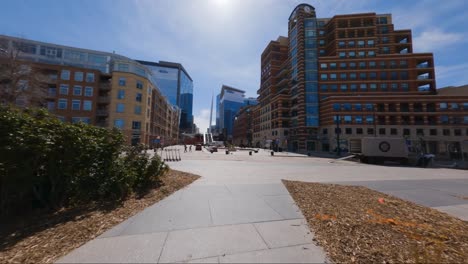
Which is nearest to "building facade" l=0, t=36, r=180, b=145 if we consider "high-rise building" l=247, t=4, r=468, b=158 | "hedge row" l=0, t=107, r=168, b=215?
"hedge row" l=0, t=107, r=168, b=215

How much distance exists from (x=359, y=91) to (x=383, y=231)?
195 ft

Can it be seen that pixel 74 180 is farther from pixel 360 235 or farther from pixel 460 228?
pixel 460 228

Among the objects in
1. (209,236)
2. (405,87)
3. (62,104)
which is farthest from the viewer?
(405,87)

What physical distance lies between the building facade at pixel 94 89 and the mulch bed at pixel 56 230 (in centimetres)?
4106

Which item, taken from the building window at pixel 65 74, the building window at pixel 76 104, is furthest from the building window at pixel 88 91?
the building window at pixel 65 74

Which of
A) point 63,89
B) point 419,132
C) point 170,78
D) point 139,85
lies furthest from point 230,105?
point 419,132

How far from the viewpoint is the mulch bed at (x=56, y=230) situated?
117 inches

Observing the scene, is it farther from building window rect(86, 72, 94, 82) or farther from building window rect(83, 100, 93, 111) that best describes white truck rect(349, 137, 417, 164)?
building window rect(86, 72, 94, 82)

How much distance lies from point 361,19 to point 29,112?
74062mm

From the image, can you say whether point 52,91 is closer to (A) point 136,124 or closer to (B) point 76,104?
(B) point 76,104

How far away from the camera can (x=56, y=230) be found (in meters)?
3.75

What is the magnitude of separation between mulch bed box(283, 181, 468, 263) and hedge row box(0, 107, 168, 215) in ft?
19.3

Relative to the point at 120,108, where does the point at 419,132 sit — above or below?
below

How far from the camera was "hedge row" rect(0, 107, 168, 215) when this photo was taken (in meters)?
3.84
